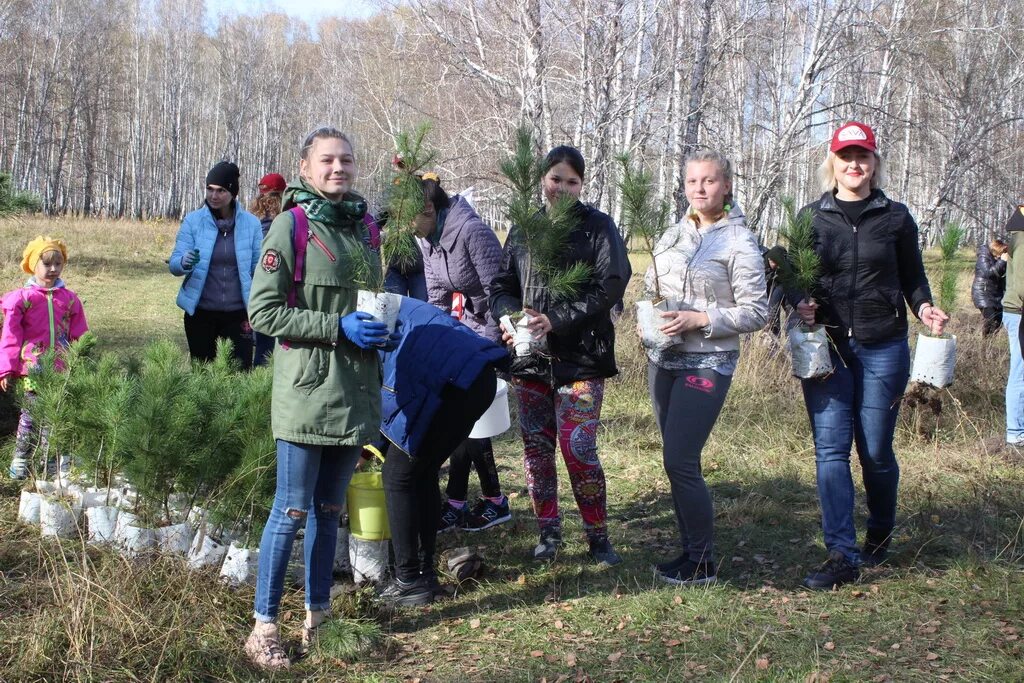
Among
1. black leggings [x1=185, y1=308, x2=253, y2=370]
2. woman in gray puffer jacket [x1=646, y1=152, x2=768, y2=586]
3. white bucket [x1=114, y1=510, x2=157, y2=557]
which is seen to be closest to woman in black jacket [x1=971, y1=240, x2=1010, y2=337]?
woman in gray puffer jacket [x1=646, y1=152, x2=768, y2=586]

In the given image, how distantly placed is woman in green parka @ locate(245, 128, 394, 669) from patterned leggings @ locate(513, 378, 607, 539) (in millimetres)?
1014

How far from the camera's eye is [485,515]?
15.2 feet

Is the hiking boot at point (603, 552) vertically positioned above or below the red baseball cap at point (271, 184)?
below

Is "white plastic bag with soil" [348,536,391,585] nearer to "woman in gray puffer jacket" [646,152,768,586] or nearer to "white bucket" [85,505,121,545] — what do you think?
"white bucket" [85,505,121,545]

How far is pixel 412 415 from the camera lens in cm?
335

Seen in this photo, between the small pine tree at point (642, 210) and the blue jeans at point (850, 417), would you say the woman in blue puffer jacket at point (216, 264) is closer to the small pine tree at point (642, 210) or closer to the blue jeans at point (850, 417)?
the small pine tree at point (642, 210)

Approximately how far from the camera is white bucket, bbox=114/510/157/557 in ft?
11.5

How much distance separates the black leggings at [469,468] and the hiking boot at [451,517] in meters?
0.06

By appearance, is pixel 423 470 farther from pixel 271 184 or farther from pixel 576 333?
pixel 271 184

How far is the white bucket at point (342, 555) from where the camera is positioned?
150 inches

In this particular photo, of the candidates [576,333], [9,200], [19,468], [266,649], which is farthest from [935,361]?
[9,200]

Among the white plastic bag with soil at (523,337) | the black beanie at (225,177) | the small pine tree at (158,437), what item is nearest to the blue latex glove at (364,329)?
the white plastic bag with soil at (523,337)

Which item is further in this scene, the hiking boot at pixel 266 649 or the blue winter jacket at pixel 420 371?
the blue winter jacket at pixel 420 371

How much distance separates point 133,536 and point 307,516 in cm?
90
